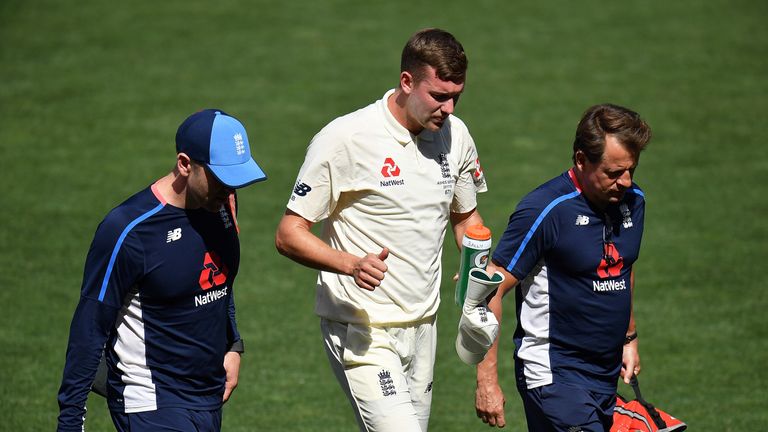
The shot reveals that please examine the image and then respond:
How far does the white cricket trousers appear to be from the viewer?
5.44m

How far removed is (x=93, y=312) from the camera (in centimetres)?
470

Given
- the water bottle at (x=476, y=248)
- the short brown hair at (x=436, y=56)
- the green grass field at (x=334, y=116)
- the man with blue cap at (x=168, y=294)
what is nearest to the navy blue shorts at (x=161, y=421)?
the man with blue cap at (x=168, y=294)

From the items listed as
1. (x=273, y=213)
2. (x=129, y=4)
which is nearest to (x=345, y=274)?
(x=273, y=213)

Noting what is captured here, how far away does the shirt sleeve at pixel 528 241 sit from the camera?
5508mm

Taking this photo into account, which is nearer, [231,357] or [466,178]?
[231,357]

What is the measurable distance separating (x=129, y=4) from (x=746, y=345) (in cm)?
1323

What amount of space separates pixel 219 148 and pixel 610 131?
6.54 feet

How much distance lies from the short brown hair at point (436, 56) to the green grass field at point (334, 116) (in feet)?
12.1

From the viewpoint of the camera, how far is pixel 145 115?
614 inches

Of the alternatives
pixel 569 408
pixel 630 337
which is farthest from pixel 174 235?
pixel 630 337

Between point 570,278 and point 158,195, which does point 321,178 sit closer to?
point 158,195

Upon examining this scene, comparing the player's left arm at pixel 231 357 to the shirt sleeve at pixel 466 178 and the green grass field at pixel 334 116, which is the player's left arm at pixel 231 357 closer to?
the shirt sleeve at pixel 466 178

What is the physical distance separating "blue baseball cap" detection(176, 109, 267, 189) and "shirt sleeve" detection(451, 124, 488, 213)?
1458 millimetres

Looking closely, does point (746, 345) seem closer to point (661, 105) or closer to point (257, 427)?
point (257, 427)
